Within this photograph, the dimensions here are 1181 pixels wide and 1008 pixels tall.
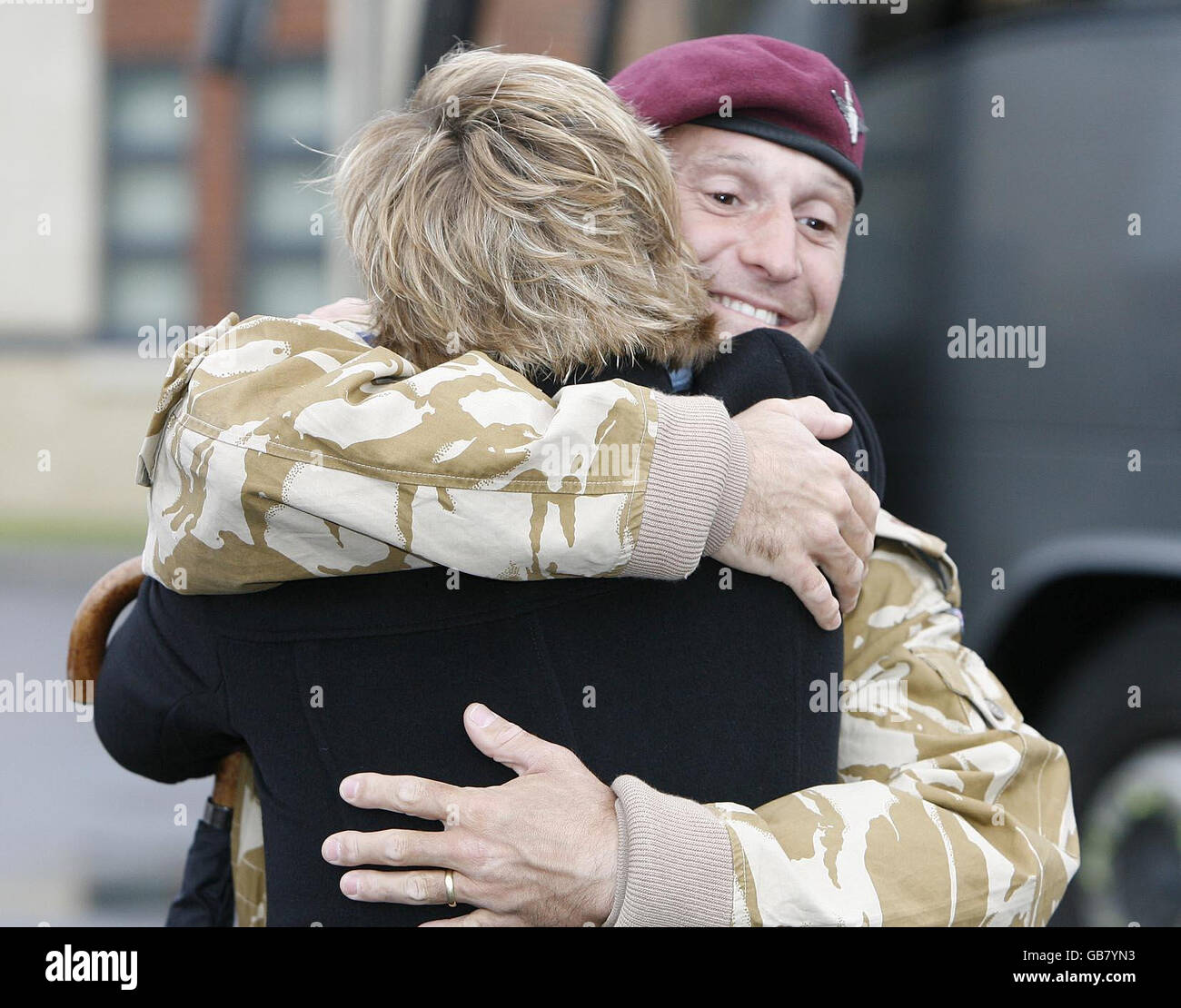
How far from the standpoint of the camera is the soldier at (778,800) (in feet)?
4.09

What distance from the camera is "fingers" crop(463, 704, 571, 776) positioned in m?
1.25

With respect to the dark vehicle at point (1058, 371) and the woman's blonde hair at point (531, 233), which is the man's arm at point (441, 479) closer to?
the woman's blonde hair at point (531, 233)

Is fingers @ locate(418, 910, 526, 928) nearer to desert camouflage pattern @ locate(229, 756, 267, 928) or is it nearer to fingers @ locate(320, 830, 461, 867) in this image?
fingers @ locate(320, 830, 461, 867)

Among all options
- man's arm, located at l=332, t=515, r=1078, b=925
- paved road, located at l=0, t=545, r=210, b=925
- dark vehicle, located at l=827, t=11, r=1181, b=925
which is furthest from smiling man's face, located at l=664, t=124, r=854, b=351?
paved road, located at l=0, t=545, r=210, b=925

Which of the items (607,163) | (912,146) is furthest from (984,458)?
(607,163)

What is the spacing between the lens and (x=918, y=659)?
4.71ft

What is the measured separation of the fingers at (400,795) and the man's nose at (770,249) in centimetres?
73

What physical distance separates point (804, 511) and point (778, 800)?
0.28 meters

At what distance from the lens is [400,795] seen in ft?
4.10

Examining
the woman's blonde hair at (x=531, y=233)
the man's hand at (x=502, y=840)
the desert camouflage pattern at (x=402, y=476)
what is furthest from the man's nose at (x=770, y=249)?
the man's hand at (x=502, y=840)

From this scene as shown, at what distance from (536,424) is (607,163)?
0.93 feet

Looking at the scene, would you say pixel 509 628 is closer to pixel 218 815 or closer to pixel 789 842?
pixel 789 842

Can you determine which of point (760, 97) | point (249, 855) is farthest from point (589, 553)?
point (760, 97)
